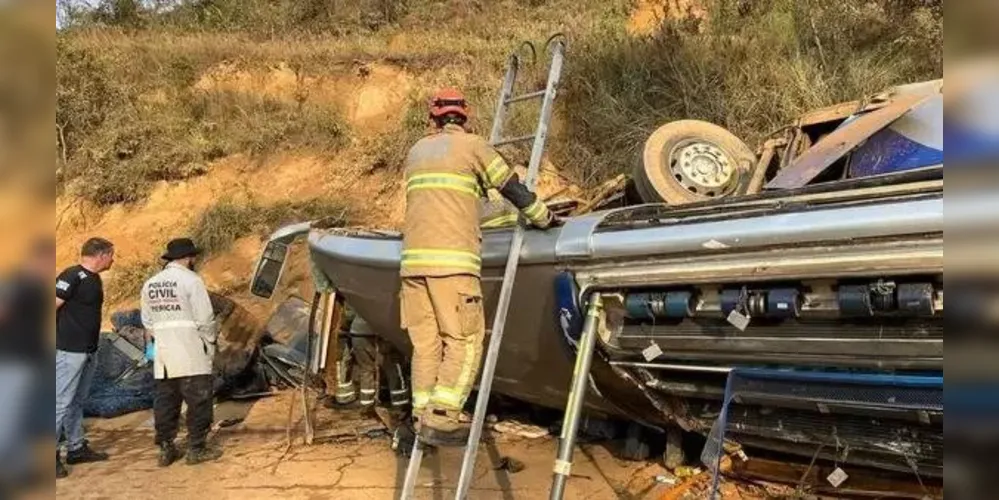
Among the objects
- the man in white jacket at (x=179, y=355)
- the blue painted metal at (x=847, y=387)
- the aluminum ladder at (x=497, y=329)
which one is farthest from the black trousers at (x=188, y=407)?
the blue painted metal at (x=847, y=387)

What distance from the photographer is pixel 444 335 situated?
12.5ft

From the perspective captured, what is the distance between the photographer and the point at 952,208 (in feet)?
3.13

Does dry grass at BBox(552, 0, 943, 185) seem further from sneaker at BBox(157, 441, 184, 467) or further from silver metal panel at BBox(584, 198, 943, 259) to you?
sneaker at BBox(157, 441, 184, 467)

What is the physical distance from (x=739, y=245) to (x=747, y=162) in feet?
6.51

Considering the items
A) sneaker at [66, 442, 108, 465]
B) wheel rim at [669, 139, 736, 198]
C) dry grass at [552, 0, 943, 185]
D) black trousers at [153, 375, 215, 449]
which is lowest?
sneaker at [66, 442, 108, 465]

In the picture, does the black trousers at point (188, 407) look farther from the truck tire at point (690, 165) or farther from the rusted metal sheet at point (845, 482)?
the rusted metal sheet at point (845, 482)

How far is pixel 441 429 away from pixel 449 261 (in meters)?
0.69

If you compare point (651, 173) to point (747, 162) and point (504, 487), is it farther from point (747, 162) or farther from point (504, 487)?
point (504, 487)

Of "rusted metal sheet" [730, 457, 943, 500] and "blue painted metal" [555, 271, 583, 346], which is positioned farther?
"blue painted metal" [555, 271, 583, 346]

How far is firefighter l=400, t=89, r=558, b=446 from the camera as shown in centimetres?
375

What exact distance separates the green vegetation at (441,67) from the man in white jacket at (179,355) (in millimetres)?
2903

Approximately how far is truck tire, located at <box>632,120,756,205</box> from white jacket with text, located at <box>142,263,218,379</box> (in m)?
2.87

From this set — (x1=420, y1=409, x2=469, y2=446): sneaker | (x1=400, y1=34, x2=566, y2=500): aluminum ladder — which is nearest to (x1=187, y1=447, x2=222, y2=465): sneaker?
(x1=400, y1=34, x2=566, y2=500): aluminum ladder

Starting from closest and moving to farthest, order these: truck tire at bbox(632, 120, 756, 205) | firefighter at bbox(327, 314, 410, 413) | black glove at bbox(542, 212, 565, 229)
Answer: black glove at bbox(542, 212, 565, 229) → truck tire at bbox(632, 120, 756, 205) → firefighter at bbox(327, 314, 410, 413)
